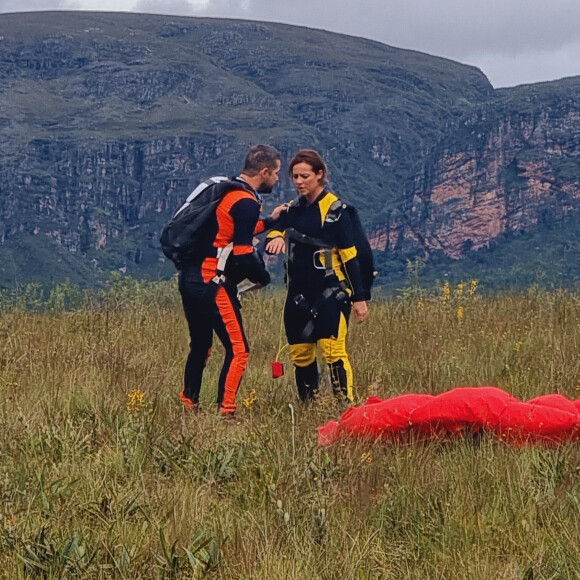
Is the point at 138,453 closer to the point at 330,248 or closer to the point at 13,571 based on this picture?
the point at 13,571

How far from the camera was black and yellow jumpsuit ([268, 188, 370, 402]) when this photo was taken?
6516 millimetres

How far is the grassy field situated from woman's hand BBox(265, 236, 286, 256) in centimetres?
96

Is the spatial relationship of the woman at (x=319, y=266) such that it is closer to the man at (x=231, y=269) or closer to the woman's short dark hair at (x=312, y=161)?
the woman's short dark hair at (x=312, y=161)

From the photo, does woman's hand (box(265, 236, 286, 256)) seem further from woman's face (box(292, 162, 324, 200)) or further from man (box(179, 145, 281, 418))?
woman's face (box(292, 162, 324, 200))

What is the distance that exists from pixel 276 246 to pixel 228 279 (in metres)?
0.40

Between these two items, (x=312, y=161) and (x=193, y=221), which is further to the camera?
(x=312, y=161)

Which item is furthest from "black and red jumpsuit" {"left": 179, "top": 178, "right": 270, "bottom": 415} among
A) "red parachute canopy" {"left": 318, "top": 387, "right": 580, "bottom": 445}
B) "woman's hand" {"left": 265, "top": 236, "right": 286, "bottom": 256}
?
"red parachute canopy" {"left": 318, "top": 387, "right": 580, "bottom": 445}

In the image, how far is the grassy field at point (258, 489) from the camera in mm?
3410

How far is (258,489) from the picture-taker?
4156 millimetres

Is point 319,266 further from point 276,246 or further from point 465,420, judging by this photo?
point 465,420

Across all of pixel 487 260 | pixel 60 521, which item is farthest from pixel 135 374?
pixel 487 260

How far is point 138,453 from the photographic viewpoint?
4.70 m

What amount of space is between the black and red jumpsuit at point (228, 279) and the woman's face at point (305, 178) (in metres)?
0.30

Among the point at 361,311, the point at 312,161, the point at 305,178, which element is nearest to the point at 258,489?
the point at 361,311
